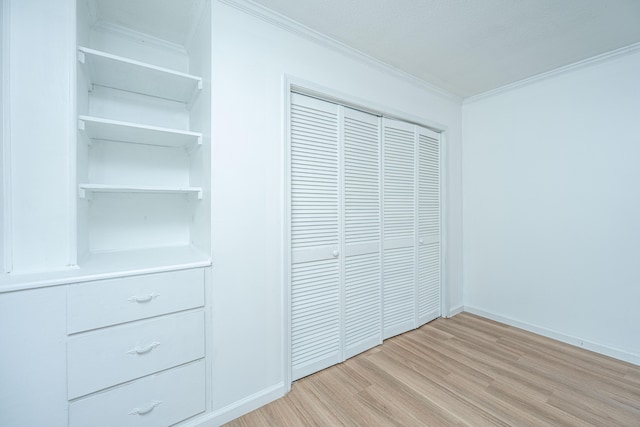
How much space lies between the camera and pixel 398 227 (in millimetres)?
2430

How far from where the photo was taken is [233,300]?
148 cm

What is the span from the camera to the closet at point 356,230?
1.81m

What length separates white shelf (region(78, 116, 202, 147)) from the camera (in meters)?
1.31

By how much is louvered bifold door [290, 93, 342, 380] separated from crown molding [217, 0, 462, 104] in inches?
17.1

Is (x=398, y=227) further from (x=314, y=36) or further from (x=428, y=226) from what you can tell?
(x=314, y=36)

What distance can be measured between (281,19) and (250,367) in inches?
90.3

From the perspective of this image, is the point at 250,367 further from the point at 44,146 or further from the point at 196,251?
the point at 44,146

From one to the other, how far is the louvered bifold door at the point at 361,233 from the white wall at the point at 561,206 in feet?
5.11

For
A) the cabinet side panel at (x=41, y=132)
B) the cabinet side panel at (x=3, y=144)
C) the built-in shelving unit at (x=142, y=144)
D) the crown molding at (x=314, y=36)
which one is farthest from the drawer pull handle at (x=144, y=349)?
the crown molding at (x=314, y=36)

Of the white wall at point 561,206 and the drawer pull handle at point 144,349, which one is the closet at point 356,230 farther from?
the drawer pull handle at point 144,349

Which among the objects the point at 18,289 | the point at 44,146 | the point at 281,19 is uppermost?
the point at 281,19

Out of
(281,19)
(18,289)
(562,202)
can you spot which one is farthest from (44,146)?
(562,202)

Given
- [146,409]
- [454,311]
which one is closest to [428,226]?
[454,311]

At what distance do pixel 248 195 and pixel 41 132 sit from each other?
0.98 m
